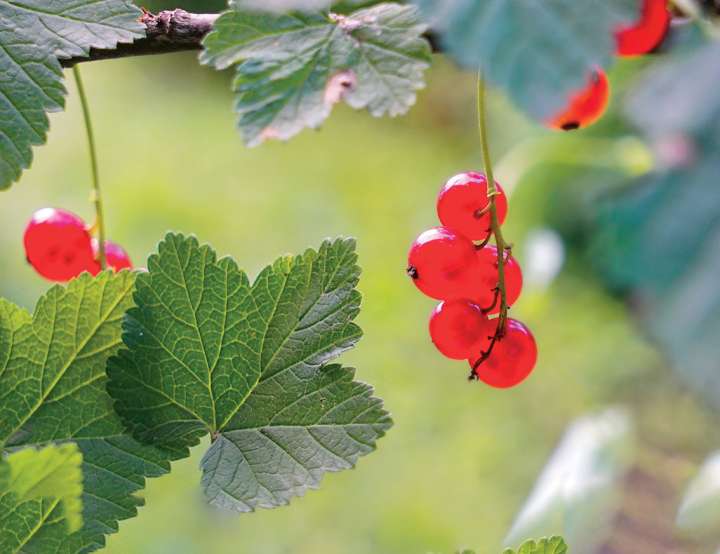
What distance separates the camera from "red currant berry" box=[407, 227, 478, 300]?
666 mm

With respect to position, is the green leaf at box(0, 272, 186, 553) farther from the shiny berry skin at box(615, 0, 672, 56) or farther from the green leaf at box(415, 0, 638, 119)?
the shiny berry skin at box(615, 0, 672, 56)

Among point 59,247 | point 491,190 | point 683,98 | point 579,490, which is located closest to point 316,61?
point 491,190

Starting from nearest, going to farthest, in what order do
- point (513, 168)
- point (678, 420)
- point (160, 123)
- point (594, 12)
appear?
point (594, 12) < point (513, 168) < point (678, 420) < point (160, 123)

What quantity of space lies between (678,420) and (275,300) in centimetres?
206

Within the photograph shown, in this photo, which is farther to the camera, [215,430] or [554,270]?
[554,270]

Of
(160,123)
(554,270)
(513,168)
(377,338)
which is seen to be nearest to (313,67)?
(554,270)

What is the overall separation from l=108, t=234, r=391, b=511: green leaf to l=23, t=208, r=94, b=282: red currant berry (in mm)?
311

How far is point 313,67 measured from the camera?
58 cm

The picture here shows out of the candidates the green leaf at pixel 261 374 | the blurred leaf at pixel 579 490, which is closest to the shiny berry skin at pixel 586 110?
the green leaf at pixel 261 374

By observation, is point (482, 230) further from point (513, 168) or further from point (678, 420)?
point (678, 420)

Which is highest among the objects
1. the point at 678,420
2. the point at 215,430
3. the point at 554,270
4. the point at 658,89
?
the point at 678,420

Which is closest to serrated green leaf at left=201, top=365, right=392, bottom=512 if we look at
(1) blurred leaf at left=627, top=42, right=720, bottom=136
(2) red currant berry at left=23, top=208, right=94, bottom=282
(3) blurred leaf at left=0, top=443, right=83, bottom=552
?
(3) blurred leaf at left=0, top=443, right=83, bottom=552

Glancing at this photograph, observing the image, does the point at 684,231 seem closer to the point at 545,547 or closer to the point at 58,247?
the point at 545,547

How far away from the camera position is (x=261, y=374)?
21.4 inches
